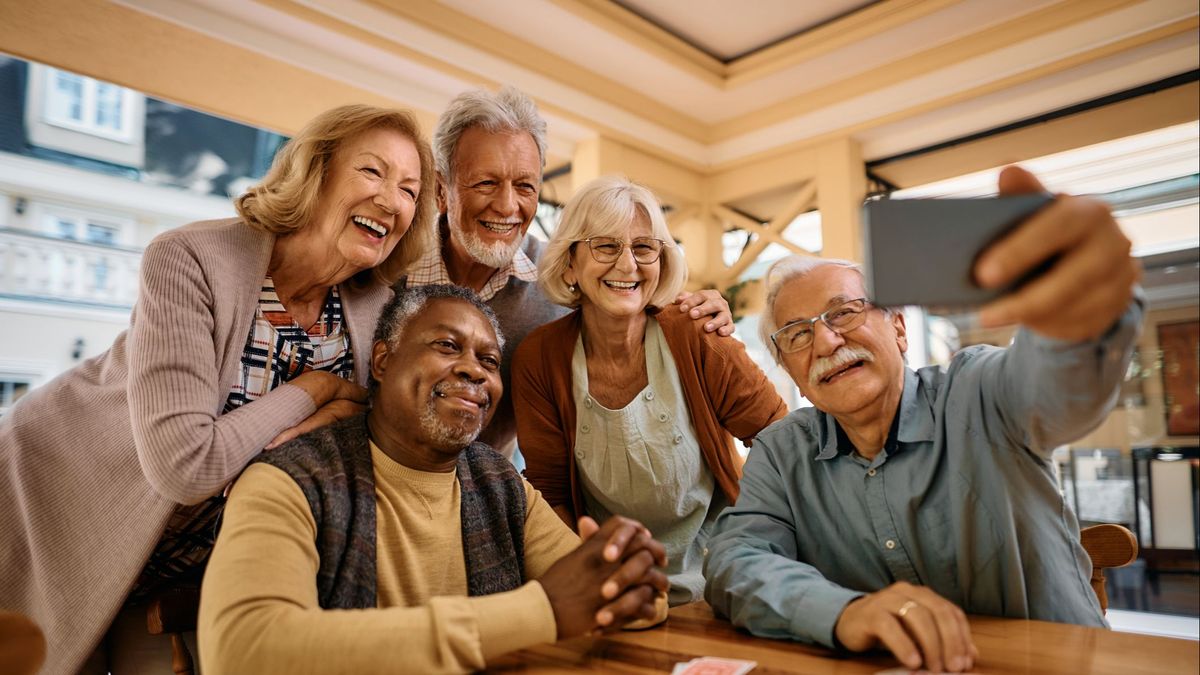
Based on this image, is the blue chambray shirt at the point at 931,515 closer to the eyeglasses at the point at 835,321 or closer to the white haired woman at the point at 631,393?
the eyeglasses at the point at 835,321

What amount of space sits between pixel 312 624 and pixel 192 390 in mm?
621

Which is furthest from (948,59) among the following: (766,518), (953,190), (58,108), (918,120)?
(58,108)

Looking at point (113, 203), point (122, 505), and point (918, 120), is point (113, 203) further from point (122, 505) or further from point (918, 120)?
point (918, 120)

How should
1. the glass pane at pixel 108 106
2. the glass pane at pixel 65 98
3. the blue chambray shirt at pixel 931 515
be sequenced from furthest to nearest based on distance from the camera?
the glass pane at pixel 108 106, the glass pane at pixel 65 98, the blue chambray shirt at pixel 931 515

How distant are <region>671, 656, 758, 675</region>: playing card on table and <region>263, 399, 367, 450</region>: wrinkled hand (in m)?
0.84

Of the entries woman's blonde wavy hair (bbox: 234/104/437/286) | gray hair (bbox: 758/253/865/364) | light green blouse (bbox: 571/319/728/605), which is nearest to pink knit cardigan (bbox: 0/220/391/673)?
woman's blonde wavy hair (bbox: 234/104/437/286)

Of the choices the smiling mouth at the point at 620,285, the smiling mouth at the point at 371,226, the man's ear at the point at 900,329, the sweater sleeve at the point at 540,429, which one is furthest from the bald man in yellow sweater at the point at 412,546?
the man's ear at the point at 900,329

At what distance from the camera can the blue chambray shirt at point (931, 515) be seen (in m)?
1.29

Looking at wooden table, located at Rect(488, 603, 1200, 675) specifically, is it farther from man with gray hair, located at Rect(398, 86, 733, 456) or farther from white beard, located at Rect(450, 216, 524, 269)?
white beard, located at Rect(450, 216, 524, 269)

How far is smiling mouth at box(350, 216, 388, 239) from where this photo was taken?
5.96 feet

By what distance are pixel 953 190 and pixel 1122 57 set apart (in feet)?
3.70

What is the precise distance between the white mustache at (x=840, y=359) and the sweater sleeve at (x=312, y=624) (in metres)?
0.73

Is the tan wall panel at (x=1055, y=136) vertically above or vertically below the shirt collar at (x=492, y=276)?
above

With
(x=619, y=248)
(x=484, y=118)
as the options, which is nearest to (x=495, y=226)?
(x=484, y=118)
